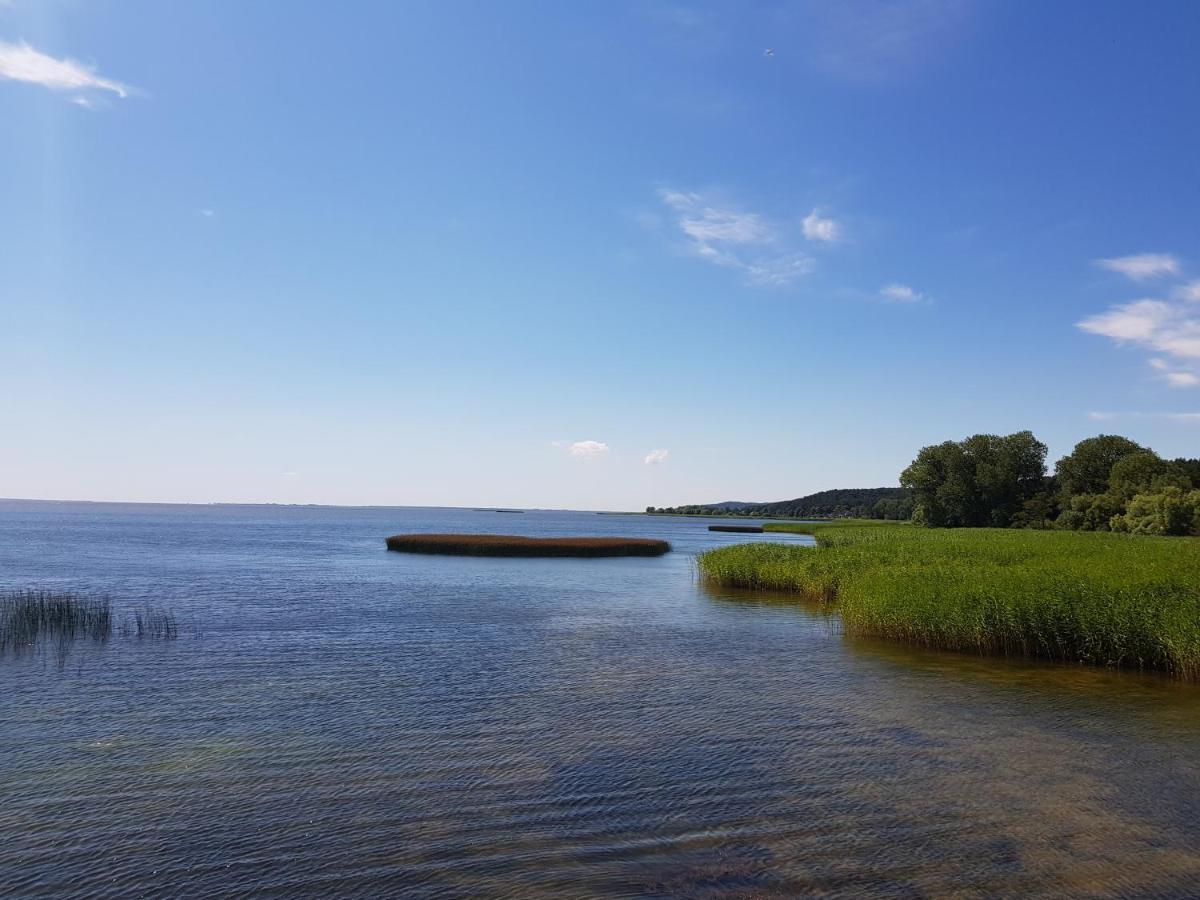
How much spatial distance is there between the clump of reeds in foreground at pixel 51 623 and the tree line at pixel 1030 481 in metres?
76.4

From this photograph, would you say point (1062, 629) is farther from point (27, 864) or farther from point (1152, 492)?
point (1152, 492)

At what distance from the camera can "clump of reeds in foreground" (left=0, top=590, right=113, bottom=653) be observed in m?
21.5

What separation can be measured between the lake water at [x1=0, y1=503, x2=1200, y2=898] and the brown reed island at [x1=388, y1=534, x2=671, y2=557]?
37.2 meters

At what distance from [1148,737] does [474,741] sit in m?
11.4

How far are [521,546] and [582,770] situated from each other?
49.9 m

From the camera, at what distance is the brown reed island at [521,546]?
60.7 meters

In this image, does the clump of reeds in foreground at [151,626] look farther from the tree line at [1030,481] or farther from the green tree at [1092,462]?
the green tree at [1092,462]

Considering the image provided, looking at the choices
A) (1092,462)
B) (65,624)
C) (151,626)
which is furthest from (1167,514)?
(65,624)

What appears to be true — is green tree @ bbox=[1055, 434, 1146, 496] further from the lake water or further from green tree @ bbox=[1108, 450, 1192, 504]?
the lake water

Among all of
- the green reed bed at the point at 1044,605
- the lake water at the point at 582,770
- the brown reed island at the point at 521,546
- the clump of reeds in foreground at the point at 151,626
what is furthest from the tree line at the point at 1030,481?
the clump of reeds in foreground at the point at 151,626

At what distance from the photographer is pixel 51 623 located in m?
23.0

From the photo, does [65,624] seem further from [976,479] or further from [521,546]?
[976,479]

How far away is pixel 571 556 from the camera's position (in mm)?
61094

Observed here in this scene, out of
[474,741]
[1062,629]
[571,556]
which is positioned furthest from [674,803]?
[571,556]
